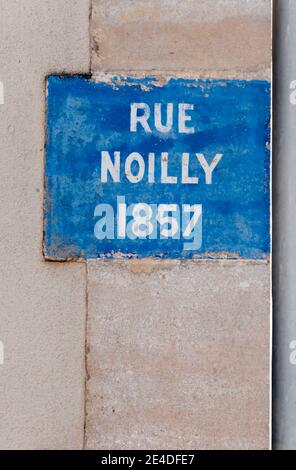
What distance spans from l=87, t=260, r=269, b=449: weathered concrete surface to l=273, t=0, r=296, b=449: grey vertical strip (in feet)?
0.37

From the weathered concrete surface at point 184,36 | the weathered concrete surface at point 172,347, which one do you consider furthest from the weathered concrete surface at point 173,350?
the weathered concrete surface at point 184,36

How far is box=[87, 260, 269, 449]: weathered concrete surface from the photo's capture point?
2.61 metres

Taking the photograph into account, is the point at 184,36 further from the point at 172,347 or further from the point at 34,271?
the point at 172,347

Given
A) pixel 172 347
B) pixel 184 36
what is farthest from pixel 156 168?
pixel 172 347

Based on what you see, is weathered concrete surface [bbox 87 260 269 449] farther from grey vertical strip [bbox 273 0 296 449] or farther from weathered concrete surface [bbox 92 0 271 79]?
weathered concrete surface [bbox 92 0 271 79]

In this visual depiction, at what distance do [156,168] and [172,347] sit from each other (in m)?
0.93

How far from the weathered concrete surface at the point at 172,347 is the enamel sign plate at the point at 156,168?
0.17 metres

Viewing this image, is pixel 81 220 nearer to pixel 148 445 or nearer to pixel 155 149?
pixel 155 149

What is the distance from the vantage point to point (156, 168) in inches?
102

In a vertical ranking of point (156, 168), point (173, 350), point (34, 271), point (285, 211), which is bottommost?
point (173, 350)

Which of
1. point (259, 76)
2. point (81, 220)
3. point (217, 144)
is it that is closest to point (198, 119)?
point (217, 144)

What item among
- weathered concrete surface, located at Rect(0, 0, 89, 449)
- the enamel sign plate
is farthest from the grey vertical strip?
weathered concrete surface, located at Rect(0, 0, 89, 449)

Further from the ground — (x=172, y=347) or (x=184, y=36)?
(x=184, y=36)

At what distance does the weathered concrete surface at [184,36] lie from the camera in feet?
8.43
